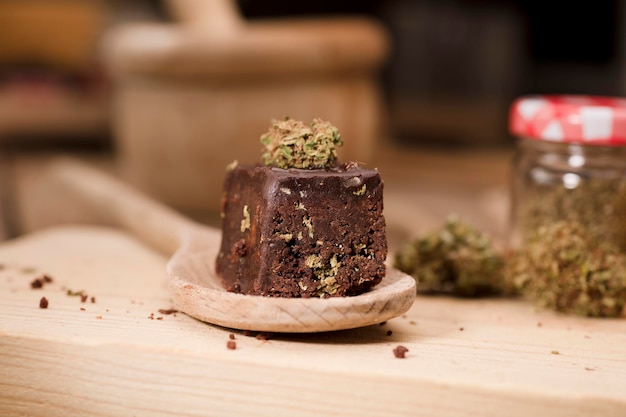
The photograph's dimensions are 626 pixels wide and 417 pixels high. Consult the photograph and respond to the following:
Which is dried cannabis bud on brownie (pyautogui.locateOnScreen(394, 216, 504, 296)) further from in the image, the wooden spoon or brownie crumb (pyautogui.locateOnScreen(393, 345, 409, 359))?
brownie crumb (pyautogui.locateOnScreen(393, 345, 409, 359))

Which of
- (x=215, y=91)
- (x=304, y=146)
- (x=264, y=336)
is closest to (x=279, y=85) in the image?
(x=215, y=91)

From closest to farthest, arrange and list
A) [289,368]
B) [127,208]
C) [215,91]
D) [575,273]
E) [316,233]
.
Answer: [289,368]
[316,233]
[575,273]
[127,208]
[215,91]

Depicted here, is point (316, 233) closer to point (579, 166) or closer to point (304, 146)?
point (304, 146)

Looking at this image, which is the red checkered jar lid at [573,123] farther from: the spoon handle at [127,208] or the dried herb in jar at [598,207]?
the spoon handle at [127,208]

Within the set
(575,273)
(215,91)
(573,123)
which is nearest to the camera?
(575,273)

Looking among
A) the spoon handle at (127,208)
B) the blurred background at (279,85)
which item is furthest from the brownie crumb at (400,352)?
the blurred background at (279,85)
